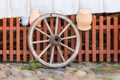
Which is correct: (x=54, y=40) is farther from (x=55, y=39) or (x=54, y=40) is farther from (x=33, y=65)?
(x=33, y=65)

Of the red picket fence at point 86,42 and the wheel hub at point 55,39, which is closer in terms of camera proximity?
the wheel hub at point 55,39

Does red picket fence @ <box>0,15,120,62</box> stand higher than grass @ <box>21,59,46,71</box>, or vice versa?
red picket fence @ <box>0,15,120,62</box>

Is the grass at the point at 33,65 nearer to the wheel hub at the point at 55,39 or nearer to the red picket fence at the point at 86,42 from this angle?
the red picket fence at the point at 86,42

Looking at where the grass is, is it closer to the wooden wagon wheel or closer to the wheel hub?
the wooden wagon wheel

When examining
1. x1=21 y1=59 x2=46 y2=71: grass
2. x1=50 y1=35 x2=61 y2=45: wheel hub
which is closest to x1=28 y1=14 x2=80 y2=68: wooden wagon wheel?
x1=50 y1=35 x2=61 y2=45: wheel hub

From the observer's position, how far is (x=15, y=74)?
328 inches

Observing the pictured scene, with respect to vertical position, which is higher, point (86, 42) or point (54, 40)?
point (54, 40)

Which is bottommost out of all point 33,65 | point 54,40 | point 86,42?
point 33,65

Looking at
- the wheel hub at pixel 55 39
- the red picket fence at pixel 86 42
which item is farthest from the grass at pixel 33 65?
the wheel hub at pixel 55 39

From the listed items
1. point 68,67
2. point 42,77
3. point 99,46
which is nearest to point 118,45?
point 99,46

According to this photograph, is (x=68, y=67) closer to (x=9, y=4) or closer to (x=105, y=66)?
(x=105, y=66)

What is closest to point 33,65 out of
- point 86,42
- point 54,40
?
point 54,40

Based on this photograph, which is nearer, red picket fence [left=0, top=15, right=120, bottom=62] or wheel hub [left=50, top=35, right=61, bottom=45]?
wheel hub [left=50, top=35, right=61, bottom=45]

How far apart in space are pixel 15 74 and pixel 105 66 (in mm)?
2177
